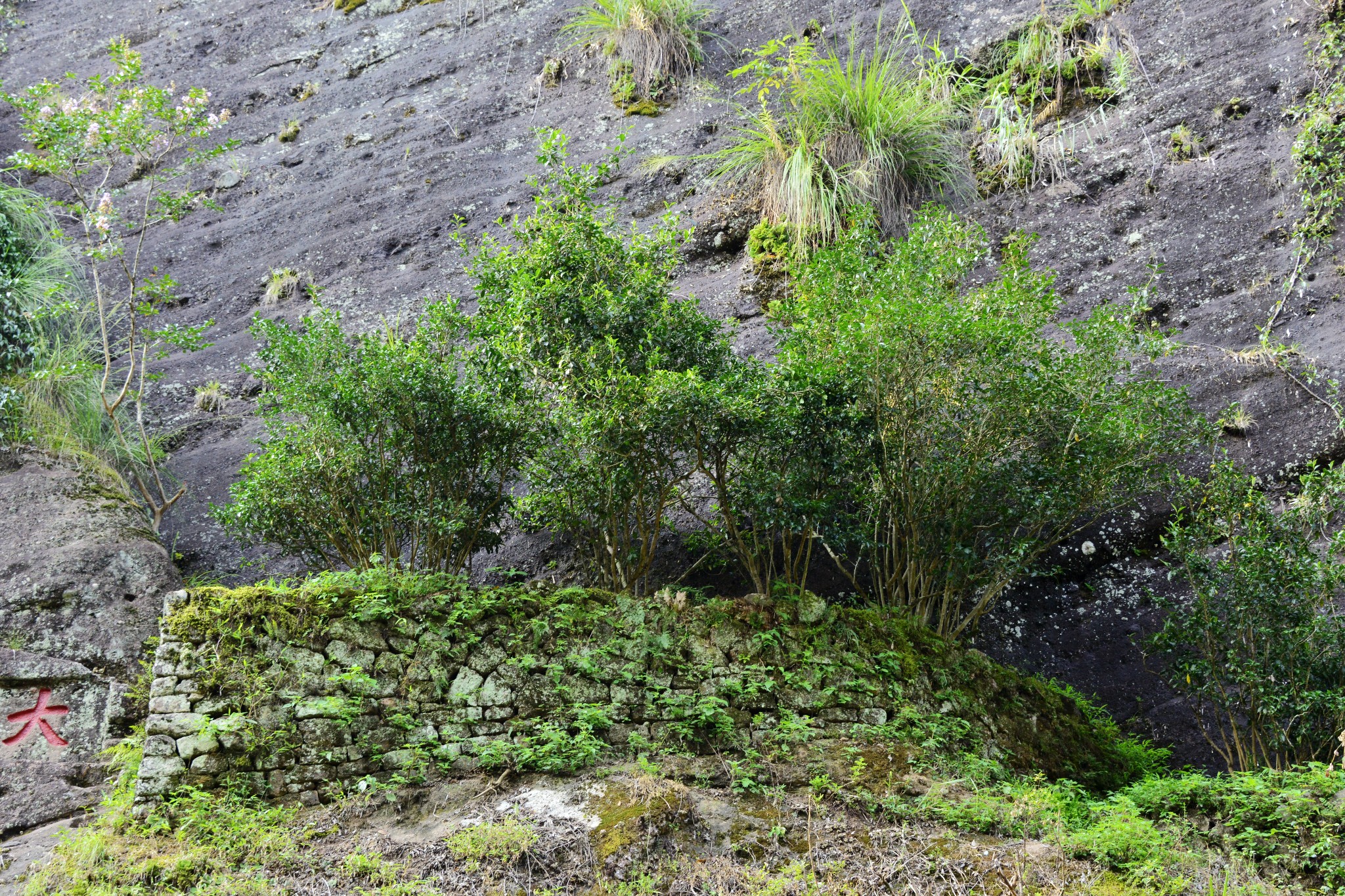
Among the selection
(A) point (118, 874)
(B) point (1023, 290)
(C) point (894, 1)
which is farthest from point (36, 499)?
(C) point (894, 1)

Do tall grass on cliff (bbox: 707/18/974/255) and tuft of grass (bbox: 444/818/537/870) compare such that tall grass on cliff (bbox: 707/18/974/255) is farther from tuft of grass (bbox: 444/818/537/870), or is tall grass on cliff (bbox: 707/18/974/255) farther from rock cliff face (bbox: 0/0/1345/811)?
tuft of grass (bbox: 444/818/537/870)

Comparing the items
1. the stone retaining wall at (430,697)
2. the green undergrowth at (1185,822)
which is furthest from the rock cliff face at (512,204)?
the stone retaining wall at (430,697)

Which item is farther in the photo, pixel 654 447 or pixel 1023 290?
pixel 1023 290

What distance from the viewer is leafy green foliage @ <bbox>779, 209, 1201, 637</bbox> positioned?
6.41m

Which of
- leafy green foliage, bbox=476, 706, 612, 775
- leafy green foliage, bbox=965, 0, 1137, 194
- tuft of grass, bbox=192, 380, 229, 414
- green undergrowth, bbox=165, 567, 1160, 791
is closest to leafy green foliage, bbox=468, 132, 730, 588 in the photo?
green undergrowth, bbox=165, 567, 1160, 791

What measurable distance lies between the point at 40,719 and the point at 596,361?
14.7ft

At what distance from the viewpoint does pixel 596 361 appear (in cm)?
646

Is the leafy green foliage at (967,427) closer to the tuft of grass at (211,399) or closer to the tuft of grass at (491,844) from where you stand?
the tuft of grass at (491,844)

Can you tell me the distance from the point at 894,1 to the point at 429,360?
786 cm

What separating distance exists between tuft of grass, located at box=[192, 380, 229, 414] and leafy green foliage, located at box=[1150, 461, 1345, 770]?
925 centimetres

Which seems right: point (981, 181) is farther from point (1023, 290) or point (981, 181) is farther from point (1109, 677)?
point (1109, 677)

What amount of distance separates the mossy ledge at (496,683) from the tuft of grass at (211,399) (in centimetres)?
585

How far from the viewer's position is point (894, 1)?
11.9 meters

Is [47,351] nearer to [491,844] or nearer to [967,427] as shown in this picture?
[491,844]
